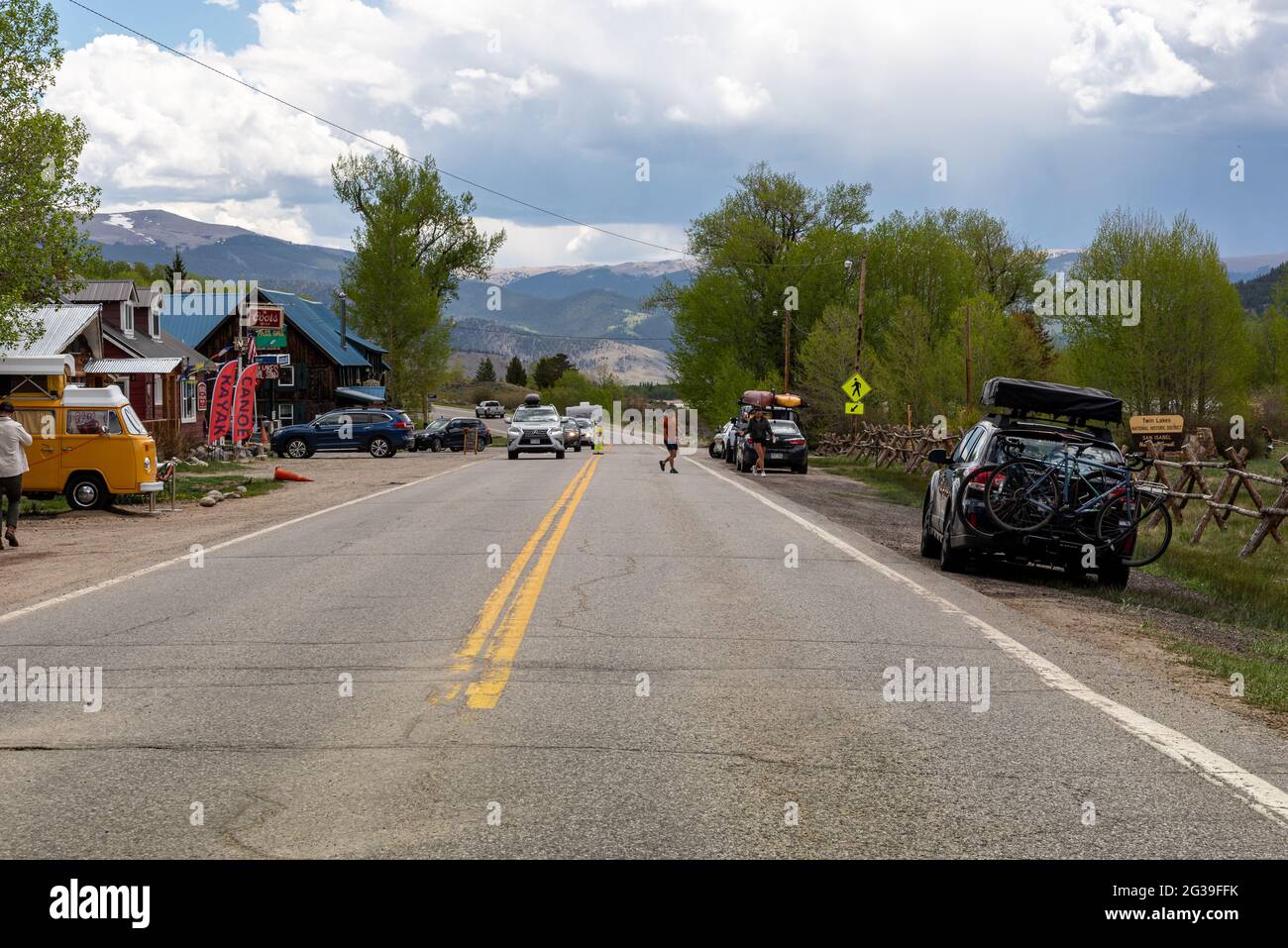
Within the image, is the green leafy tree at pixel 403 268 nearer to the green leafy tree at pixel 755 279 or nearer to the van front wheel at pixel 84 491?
the green leafy tree at pixel 755 279

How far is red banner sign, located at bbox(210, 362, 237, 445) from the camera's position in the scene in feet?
140

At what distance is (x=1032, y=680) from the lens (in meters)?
7.64

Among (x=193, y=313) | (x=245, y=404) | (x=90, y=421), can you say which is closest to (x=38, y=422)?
(x=90, y=421)

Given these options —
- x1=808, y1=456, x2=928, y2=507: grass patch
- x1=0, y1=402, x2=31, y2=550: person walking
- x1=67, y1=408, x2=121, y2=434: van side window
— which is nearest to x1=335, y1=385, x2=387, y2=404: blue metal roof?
x1=808, y1=456, x2=928, y2=507: grass patch

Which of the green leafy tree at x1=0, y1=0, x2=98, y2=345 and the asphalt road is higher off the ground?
the green leafy tree at x1=0, y1=0, x2=98, y2=345

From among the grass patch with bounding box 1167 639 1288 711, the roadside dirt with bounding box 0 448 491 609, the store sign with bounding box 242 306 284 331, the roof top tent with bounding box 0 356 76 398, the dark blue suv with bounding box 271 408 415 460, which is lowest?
the roadside dirt with bounding box 0 448 491 609

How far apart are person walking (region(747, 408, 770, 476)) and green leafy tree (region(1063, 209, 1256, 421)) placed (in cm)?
1947

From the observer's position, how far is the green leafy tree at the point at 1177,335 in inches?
1845

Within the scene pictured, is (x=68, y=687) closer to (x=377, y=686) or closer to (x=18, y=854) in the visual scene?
(x=377, y=686)

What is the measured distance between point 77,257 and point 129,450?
4.18 meters

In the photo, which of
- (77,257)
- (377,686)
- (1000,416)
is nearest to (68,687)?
(377,686)

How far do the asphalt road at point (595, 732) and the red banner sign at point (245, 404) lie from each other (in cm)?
3272

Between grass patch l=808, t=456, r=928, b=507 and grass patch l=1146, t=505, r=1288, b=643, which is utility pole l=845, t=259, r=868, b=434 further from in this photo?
grass patch l=1146, t=505, r=1288, b=643

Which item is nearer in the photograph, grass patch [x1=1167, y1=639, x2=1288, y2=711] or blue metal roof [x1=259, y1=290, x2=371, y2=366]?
grass patch [x1=1167, y1=639, x2=1288, y2=711]
